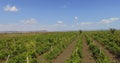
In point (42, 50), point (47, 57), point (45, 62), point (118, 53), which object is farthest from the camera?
point (42, 50)

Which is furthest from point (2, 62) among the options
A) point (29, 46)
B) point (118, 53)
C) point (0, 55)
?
point (118, 53)

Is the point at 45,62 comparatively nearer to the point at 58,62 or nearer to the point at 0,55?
the point at 58,62

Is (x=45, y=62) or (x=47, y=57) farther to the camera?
(x=47, y=57)

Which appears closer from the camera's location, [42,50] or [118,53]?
[118,53]

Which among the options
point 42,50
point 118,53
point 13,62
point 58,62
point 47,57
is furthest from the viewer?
point 42,50

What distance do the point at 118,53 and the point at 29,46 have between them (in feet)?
38.8

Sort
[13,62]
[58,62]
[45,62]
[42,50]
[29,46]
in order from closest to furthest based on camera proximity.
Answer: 1. [13,62]
2. [45,62]
3. [58,62]
4. [42,50]
5. [29,46]

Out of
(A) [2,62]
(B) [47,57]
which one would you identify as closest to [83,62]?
(B) [47,57]

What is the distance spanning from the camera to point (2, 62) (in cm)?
1991

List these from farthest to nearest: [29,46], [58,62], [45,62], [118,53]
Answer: [29,46], [118,53], [58,62], [45,62]

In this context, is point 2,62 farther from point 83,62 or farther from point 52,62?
point 83,62

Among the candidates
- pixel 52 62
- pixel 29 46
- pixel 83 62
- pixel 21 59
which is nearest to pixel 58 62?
pixel 52 62

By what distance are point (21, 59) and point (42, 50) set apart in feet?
27.8

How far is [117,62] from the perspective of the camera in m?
18.3
